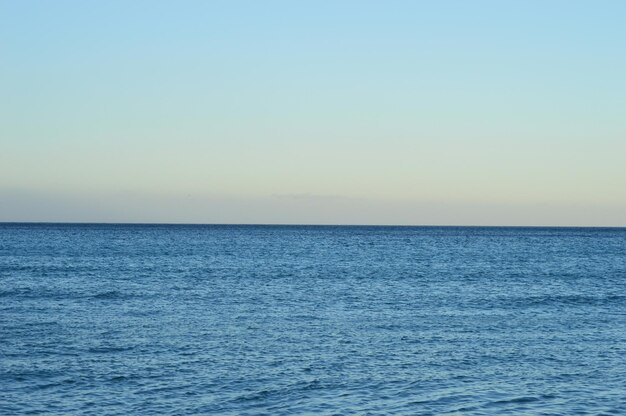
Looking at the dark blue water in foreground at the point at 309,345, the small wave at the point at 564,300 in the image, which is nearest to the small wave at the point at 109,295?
the dark blue water in foreground at the point at 309,345

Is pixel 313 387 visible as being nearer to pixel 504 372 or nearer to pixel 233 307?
pixel 504 372

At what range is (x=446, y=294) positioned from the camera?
65.4 metres

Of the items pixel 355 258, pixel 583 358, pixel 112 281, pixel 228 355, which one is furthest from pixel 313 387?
pixel 355 258

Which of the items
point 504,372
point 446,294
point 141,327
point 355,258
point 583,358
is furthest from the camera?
point 355,258

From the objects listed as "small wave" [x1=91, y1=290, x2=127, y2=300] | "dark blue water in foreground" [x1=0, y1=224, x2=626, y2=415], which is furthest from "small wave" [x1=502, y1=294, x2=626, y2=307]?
"small wave" [x1=91, y1=290, x2=127, y2=300]

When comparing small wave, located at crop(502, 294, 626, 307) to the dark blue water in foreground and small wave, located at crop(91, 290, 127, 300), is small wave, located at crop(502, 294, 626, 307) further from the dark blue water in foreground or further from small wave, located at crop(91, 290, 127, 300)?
small wave, located at crop(91, 290, 127, 300)

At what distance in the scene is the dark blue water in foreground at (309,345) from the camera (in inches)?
1156

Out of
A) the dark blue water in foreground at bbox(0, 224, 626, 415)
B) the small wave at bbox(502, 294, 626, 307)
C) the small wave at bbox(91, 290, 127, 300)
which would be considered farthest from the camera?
the small wave at bbox(91, 290, 127, 300)

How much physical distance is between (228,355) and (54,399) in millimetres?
9507

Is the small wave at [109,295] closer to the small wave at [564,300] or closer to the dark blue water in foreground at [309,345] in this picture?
the dark blue water in foreground at [309,345]

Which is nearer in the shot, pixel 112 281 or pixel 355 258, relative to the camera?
pixel 112 281

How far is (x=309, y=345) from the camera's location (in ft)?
131

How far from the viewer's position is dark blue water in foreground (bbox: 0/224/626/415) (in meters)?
29.4

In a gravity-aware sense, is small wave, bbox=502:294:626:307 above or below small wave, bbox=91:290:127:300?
above
